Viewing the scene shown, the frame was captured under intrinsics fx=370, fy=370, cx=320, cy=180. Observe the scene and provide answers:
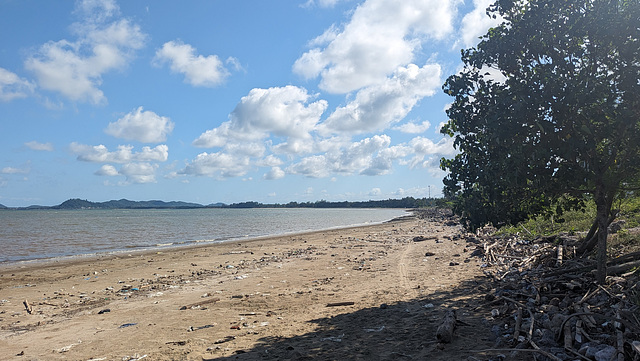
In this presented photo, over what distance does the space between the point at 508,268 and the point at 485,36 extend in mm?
6432

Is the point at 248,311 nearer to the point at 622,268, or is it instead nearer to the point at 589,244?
the point at 622,268

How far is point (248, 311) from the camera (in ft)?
28.7

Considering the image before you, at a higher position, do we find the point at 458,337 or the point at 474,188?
the point at 474,188

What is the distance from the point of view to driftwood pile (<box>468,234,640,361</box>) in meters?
4.72

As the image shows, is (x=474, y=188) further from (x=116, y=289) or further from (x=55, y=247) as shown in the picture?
(x=55, y=247)

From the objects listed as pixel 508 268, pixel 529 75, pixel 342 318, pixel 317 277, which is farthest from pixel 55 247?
pixel 529 75

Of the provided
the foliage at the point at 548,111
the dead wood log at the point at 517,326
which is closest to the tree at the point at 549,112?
the foliage at the point at 548,111

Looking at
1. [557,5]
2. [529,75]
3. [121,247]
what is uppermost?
[557,5]

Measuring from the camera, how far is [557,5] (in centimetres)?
667

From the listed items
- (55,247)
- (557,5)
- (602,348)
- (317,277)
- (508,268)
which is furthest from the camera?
(55,247)

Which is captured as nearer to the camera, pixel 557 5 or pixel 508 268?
pixel 557 5

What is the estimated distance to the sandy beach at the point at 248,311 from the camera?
20.4ft

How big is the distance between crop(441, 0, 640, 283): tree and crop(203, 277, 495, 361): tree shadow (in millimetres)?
1951

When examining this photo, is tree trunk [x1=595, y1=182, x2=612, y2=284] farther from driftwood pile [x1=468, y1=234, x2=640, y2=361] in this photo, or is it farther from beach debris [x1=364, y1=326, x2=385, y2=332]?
beach debris [x1=364, y1=326, x2=385, y2=332]
